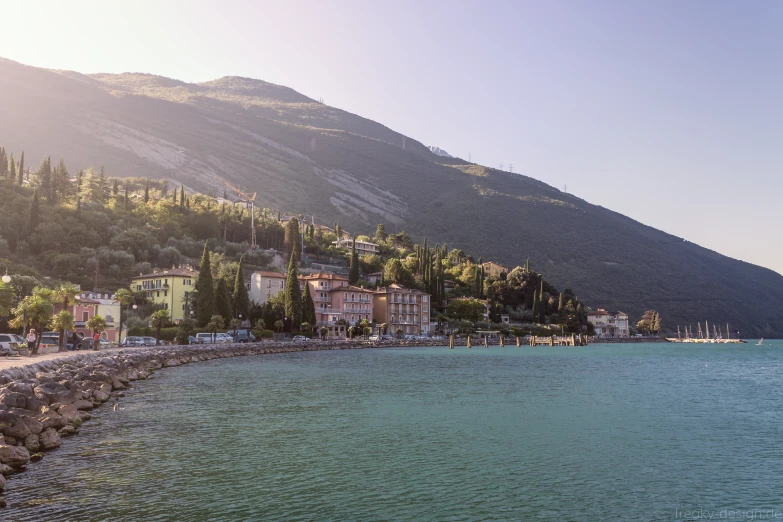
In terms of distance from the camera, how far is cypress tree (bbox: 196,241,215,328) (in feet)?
252

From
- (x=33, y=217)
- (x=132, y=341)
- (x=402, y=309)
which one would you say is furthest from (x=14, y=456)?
(x=402, y=309)

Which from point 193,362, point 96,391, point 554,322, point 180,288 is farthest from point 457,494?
point 554,322

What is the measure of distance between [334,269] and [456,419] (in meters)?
105

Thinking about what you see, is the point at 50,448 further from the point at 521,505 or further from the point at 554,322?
the point at 554,322

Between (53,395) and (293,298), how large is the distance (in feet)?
216

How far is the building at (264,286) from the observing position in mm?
102938

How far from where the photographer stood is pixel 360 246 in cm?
15362

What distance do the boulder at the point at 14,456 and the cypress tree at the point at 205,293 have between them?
5864 centimetres

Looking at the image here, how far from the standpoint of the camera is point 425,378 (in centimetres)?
4831

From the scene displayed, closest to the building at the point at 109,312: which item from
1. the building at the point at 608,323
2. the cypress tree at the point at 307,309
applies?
the cypress tree at the point at 307,309

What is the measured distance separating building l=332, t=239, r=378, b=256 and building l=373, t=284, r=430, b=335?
32253 millimetres

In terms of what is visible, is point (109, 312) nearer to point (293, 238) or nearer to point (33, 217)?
point (33, 217)

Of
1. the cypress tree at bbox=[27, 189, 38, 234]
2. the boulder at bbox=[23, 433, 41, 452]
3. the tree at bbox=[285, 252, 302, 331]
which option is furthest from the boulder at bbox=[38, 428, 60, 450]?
the cypress tree at bbox=[27, 189, 38, 234]

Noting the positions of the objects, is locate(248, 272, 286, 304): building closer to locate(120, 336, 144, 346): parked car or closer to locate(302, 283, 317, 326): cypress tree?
locate(302, 283, 317, 326): cypress tree
